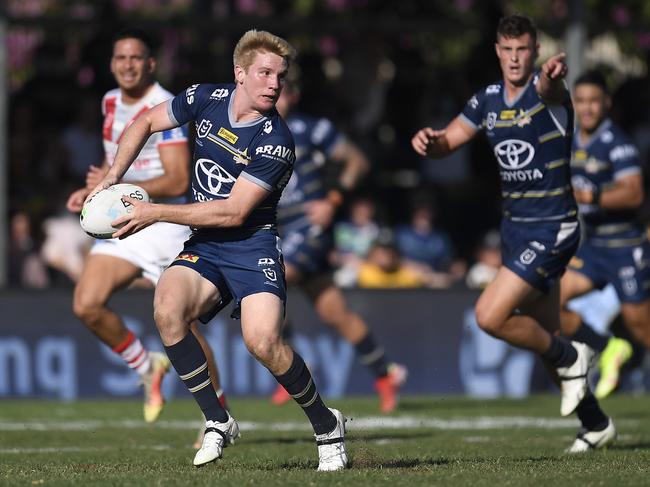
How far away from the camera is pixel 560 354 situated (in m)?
8.64

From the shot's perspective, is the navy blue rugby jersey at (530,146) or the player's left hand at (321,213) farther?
the player's left hand at (321,213)

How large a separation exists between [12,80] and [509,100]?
42.8ft

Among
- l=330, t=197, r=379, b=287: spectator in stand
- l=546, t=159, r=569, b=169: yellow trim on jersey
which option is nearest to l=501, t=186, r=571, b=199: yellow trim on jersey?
l=546, t=159, r=569, b=169: yellow trim on jersey

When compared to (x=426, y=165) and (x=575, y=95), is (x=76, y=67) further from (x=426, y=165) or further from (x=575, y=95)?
(x=575, y=95)

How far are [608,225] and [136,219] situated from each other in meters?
5.67

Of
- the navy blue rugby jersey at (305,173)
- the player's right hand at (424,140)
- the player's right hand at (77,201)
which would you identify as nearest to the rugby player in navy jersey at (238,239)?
the player's right hand at (77,201)

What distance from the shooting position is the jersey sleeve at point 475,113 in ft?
28.9

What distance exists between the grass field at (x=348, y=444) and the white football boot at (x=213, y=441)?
9cm

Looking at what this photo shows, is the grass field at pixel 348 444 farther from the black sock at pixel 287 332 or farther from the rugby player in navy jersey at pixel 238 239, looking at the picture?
the black sock at pixel 287 332

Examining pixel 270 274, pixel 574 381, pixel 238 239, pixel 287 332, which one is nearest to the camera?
pixel 270 274

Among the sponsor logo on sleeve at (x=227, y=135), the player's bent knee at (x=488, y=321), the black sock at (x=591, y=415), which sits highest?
the sponsor logo on sleeve at (x=227, y=135)

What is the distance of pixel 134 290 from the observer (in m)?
13.6

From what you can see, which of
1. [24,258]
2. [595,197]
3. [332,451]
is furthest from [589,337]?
[24,258]

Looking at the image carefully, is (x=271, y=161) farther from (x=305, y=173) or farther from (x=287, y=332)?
(x=287, y=332)
